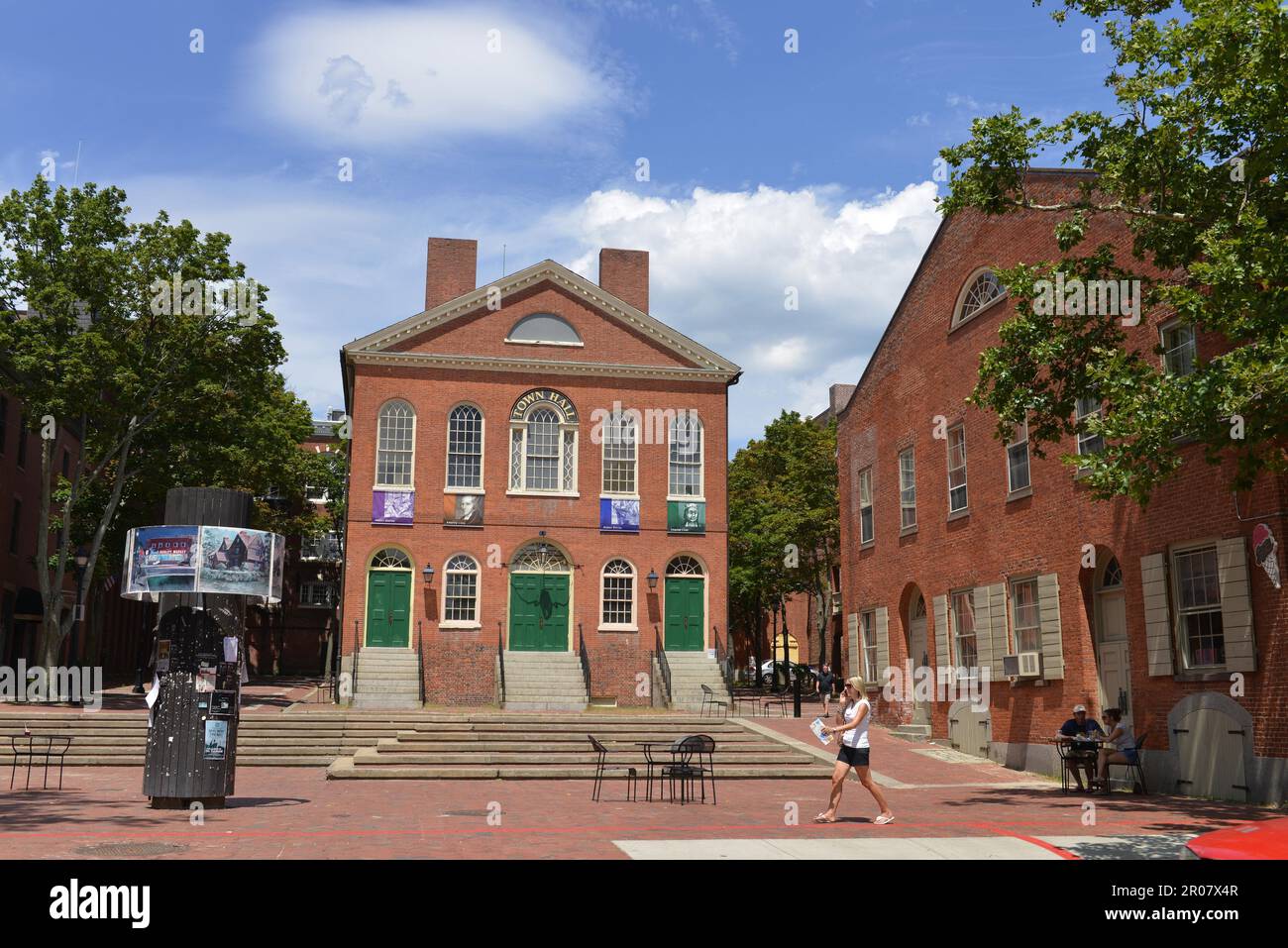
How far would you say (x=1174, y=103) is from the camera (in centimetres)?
1332

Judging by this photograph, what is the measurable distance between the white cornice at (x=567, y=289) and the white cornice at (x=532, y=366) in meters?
0.07

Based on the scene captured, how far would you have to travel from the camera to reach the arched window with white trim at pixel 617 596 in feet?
107

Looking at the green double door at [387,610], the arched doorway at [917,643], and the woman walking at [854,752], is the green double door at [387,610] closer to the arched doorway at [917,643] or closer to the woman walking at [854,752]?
the arched doorway at [917,643]

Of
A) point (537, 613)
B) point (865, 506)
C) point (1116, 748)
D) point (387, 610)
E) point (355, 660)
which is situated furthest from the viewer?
point (537, 613)

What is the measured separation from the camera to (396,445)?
32719mm

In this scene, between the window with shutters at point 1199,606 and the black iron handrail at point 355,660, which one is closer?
the window with shutters at point 1199,606

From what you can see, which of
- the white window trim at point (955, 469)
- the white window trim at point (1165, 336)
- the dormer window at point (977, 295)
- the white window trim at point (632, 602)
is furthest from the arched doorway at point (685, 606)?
the white window trim at point (1165, 336)

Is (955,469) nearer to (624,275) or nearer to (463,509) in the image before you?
(463,509)

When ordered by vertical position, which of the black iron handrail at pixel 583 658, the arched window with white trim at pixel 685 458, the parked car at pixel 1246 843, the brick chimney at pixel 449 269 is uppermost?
the brick chimney at pixel 449 269

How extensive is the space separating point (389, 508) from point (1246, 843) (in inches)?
1089

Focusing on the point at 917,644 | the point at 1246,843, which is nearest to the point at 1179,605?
the point at 917,644

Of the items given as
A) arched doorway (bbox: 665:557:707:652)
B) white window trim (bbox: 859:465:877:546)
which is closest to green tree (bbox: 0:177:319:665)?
arched doorway (bbox: 665:557:707:652)

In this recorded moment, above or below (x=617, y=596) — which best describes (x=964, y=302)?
above
